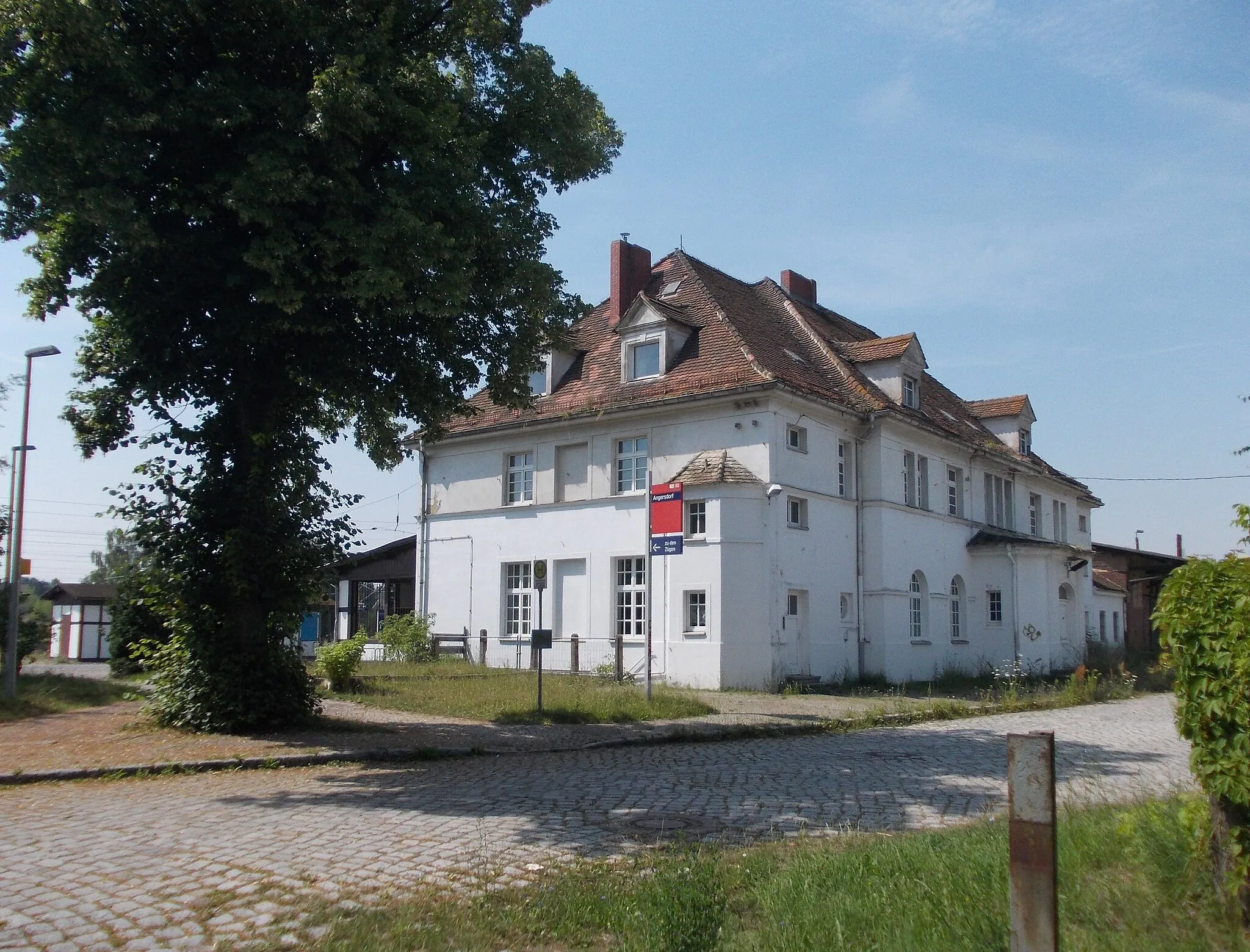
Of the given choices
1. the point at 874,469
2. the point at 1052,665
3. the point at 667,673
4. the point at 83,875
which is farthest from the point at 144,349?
the point at 1052,665

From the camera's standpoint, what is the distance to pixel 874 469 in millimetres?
28781

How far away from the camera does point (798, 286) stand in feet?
123

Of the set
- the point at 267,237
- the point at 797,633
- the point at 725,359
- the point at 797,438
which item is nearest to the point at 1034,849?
the point at 267,237

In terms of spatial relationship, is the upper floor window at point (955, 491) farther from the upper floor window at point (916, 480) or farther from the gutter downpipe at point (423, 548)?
the gutter downpipe at point (423, 548)

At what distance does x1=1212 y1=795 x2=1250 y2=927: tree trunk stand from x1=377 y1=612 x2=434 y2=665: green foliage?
27.2 metres

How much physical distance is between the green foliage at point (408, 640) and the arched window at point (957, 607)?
16.1 meters

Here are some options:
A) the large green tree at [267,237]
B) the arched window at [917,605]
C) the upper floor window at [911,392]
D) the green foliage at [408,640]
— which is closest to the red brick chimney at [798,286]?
the upper floor window at [911,392]

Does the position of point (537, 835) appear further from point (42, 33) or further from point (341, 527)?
point (42, 33)

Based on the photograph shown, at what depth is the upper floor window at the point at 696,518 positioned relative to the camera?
2500cm

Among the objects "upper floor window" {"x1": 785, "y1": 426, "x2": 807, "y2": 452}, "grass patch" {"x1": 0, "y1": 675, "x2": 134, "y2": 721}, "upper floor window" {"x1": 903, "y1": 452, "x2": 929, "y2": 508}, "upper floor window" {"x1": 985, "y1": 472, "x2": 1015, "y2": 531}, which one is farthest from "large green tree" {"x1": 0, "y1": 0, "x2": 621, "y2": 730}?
"upper floor window" {"x1": 985, "y1": 472, "x2": 1015, "y2": 531}

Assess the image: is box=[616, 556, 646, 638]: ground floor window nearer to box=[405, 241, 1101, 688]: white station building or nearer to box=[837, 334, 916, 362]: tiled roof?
box=[405, 241, 1101, 688]: white station building

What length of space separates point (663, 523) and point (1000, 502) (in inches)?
853

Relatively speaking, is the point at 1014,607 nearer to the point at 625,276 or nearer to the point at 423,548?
the point at 625,276

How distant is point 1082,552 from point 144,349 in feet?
105
